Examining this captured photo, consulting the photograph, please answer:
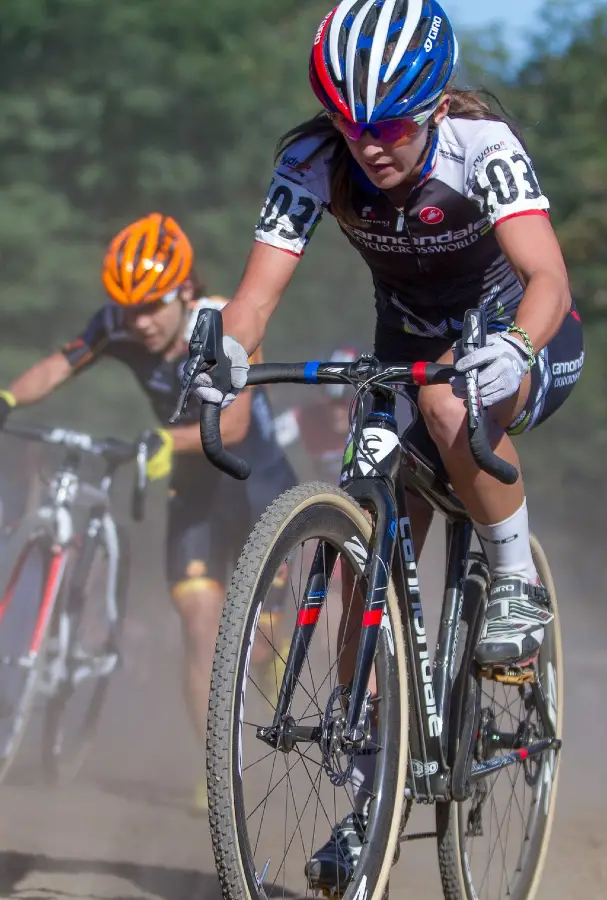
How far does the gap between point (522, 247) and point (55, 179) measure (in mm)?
7512

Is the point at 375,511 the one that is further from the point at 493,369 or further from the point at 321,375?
the point at 493,369

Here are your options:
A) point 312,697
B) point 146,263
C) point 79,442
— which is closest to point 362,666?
point 312,697

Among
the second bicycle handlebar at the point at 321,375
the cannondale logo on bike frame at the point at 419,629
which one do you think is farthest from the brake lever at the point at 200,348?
the cannondale logo on bike frame at the point at 419,629

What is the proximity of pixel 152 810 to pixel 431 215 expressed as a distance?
301 centimetres

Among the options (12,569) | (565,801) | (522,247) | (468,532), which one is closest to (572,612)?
(565,801)

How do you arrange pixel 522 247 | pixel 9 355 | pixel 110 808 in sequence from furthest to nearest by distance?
pixel 9 355 → pixel 110 808 → pixel 522 247

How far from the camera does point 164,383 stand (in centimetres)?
604

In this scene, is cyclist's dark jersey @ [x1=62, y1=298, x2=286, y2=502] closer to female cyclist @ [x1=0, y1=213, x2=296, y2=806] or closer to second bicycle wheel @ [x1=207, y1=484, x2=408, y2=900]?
female cyclist @ [x1=0, y1=213, x2=296, y2=806]

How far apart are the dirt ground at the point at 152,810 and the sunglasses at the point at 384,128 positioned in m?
2.35

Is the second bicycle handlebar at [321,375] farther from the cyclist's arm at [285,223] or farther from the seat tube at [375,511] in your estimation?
the cyclist's arm at [285,223]

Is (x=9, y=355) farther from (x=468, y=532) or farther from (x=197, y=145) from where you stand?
(x=468, y=532)

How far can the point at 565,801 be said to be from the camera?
5.32 metres

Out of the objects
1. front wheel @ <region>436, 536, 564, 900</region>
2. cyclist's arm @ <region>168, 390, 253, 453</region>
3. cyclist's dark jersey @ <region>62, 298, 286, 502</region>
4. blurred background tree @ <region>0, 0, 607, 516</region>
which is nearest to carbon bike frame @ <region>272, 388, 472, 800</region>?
front wheel @ <region>436, 536, 564, 900</region>

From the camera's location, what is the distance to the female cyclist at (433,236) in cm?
268
